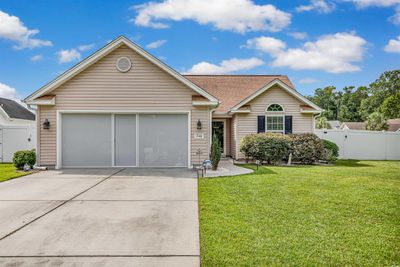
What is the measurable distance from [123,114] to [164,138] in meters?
1.88

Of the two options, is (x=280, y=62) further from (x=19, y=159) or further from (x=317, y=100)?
(x=317, y=100)

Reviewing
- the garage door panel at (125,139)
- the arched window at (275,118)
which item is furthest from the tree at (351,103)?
the garage door panel at (125,139)

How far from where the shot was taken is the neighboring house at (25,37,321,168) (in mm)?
12047

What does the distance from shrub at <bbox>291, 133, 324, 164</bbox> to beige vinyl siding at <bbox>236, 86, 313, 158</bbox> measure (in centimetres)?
144

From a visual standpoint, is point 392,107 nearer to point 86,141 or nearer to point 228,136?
point 228,136

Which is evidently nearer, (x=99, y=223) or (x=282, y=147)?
(x=99, y=223)

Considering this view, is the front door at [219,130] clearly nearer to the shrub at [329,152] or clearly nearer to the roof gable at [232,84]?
the roof gable at [232,84]

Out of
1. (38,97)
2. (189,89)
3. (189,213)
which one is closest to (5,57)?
(38,97)

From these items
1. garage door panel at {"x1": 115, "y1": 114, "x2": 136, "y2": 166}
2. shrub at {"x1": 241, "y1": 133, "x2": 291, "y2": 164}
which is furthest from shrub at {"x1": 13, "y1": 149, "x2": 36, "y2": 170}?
shrub at {"x1": 241, "y1": 133, "x2": 291, "y2": 164}

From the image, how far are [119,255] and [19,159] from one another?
9.84m

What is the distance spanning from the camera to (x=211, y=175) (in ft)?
33.9

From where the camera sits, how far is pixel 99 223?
5.23m

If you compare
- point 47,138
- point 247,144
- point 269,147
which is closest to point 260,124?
point 247,144

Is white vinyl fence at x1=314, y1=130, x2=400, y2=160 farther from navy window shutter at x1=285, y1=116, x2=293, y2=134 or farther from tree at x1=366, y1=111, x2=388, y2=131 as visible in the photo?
tree at x1=366, y1=111, x2=388, y2=131
